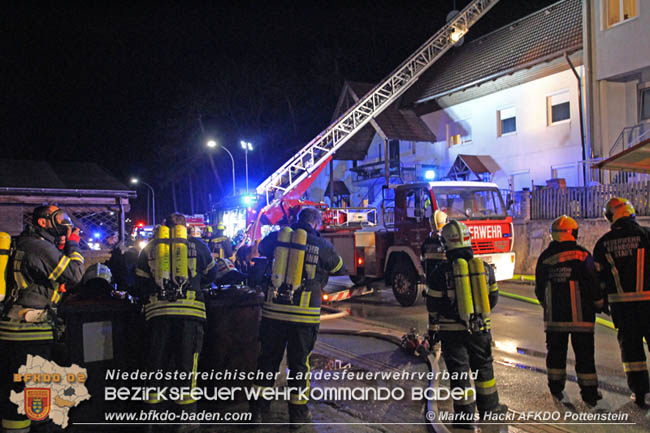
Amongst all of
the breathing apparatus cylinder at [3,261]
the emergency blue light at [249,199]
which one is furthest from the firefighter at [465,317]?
the emergency blue light at [249,199]

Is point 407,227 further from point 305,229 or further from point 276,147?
point 276,147

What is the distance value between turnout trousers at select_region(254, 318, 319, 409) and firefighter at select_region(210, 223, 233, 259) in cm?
608

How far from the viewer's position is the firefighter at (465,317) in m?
4.00

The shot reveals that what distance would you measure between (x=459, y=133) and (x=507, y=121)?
2.60m

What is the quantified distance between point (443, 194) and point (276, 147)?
3176cm

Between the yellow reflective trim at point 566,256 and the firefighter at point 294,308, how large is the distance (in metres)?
2.06

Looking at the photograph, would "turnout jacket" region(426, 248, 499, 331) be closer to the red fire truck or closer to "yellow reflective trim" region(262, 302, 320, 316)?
"yellow reflective trim" region(262, 302, 320, 316)

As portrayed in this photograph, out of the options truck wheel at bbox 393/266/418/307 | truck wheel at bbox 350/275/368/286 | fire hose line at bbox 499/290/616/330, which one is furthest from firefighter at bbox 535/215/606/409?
truck wheel at bbox 350/275/368/286

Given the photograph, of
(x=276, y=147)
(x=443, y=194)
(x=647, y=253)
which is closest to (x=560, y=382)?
(x=647, y=253)

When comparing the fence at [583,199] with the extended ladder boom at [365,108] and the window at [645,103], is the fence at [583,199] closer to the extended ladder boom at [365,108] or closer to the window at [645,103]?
the window at [645,103]

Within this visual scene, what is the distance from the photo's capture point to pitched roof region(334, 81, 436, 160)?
A: 923 inches

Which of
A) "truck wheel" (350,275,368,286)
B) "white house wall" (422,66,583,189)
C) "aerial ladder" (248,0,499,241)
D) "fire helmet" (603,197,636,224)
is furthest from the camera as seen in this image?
"aerial ladder" (248,0,499,241)

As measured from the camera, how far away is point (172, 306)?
4156mm

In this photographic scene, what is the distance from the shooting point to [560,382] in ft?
15.1
